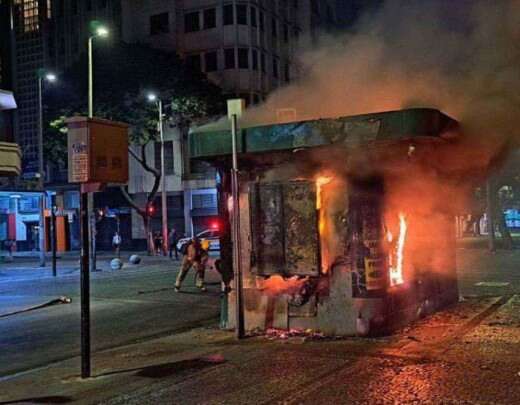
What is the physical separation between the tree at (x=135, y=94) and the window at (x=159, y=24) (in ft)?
12.2

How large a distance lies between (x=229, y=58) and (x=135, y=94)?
6.93m

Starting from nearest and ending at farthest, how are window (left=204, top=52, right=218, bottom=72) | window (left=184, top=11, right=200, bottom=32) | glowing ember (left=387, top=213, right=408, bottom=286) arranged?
1. glowing ember (left=387, top=213, right=408, bottom=286)
2. window (left=204, top=52, right=218, bottom=72)
3. window (left=184, top=11, right=200, bottom=32)

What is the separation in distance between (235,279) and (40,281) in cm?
1421

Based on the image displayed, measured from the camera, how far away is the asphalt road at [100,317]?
29.3ft

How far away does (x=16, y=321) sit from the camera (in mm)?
11812

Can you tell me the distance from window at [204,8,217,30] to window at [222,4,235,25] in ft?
2.33

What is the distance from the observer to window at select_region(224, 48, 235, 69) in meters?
40.9

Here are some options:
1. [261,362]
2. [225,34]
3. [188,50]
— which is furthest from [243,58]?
[261,362]

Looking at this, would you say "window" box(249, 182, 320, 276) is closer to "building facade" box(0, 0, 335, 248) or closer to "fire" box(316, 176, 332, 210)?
"fire" box(316, 176, 332, 210)

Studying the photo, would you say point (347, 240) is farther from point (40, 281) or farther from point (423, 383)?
point (40, 281)

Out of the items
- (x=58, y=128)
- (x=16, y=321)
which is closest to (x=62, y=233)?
(x=58, y=128)

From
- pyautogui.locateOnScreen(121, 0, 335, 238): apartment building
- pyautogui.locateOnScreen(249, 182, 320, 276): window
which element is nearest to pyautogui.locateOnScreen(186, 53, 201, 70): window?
pyautogui.locateOnScreen(121, 0, 335, 238): apartment building

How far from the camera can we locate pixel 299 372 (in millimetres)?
6590

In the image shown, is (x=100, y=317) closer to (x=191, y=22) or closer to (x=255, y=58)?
(x=255, y=58)
